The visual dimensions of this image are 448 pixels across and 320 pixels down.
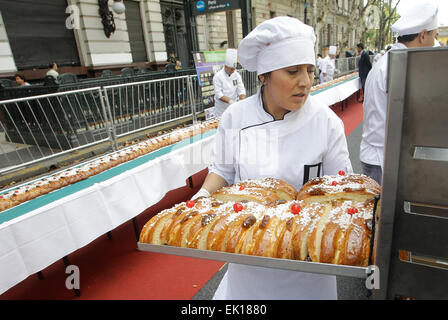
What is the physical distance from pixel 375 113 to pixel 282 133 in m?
1.28

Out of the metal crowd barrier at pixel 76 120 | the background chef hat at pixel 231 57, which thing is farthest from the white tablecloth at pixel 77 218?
the background chef hat at pixel 231 57

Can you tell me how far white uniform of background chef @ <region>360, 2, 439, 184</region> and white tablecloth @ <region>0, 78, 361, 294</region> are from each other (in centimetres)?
217

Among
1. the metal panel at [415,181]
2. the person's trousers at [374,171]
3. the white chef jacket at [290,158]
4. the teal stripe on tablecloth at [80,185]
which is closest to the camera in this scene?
the metal panel at [415,181]

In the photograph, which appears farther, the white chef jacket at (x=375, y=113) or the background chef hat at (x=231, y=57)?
the background chef hat at (x=231, y=57)

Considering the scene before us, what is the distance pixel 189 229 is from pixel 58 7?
12194mm

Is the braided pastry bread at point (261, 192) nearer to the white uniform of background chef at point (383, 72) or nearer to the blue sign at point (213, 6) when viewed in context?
the white uniform of background chef at point (383, 72)

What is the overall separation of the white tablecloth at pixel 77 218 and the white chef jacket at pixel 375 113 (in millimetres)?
2134

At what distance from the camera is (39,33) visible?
976 centimetres

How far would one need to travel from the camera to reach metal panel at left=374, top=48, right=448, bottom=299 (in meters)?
0.55

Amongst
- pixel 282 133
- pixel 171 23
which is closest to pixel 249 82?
pixel 282 133

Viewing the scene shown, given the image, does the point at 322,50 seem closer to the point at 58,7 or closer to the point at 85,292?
the point at 58,7

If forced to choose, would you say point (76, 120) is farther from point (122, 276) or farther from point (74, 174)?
point (122, 276)

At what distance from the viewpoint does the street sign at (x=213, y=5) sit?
7.92 meters
